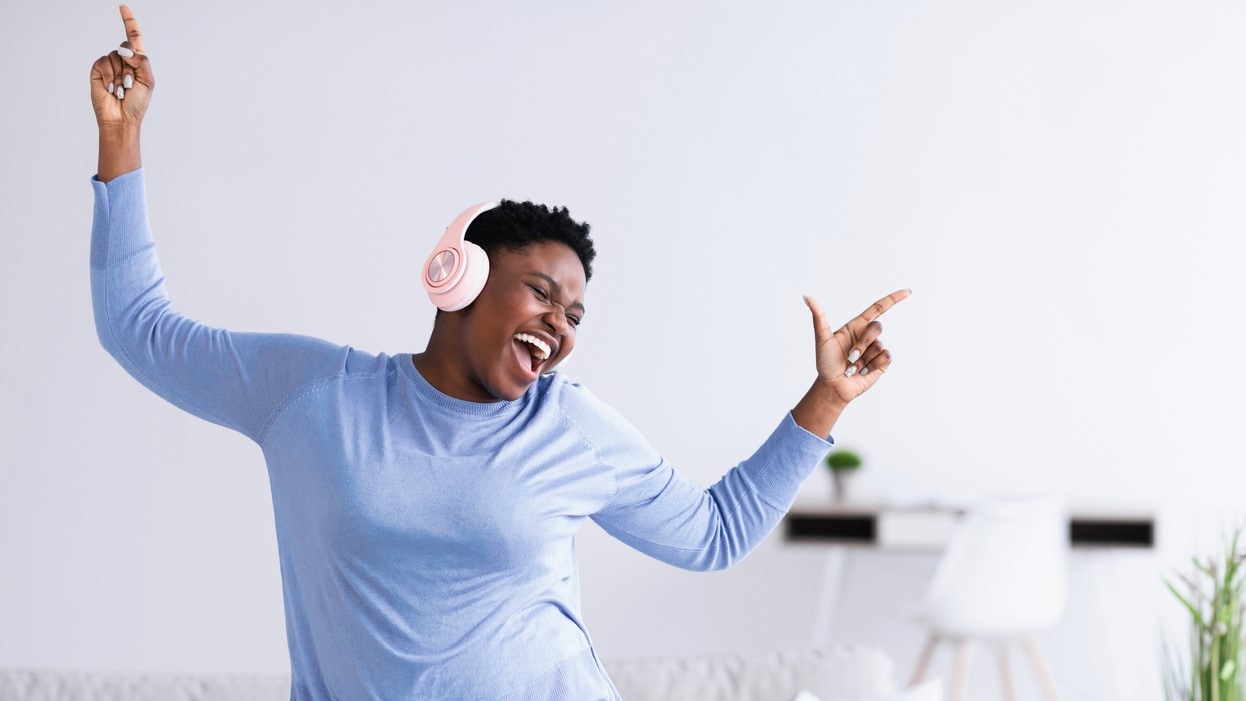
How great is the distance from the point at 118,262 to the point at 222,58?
304 centimetres

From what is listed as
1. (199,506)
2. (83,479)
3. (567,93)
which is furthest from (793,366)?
(83,479)

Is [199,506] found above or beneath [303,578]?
above

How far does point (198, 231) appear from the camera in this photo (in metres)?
4.22

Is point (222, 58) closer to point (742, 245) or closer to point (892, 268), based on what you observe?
point (742, 245)

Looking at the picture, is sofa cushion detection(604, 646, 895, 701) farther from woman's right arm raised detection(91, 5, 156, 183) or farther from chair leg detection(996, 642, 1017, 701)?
chair leg detection(996, 642, 1017, 701)

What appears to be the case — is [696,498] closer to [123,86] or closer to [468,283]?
[468,283]

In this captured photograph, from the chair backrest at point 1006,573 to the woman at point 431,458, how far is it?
194 centimetres

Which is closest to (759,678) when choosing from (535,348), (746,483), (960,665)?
(746,483)

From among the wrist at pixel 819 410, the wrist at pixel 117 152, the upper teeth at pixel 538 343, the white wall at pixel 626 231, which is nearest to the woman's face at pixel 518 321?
the upper teeth at pixel 538 343

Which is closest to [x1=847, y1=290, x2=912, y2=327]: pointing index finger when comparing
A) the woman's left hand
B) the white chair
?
the woman's left hand

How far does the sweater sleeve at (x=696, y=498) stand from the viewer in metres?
1.51

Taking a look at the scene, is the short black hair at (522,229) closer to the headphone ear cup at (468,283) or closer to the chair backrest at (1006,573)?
the headphone ear cup at (468,283)

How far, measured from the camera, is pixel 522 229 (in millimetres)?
1460

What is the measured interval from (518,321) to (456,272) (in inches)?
3.5
